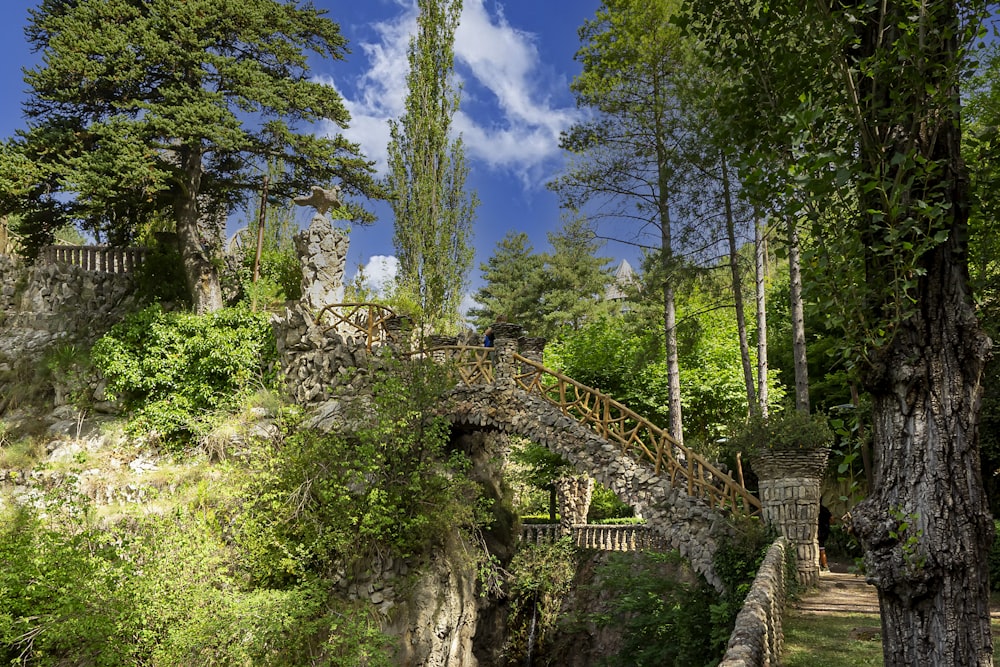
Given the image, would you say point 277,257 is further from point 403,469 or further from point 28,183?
point 403,469

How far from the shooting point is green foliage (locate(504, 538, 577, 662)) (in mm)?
16016

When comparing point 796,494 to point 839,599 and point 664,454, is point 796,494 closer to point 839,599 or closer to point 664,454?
point 839,599

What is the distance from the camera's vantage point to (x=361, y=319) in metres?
17.3

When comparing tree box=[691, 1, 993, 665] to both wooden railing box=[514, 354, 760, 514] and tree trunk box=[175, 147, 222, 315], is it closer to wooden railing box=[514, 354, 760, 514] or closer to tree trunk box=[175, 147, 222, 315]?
wooden railing box=[514, 354, 760, 514]

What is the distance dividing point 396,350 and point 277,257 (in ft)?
21.6

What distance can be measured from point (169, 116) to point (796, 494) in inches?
605

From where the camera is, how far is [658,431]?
37.6 ft

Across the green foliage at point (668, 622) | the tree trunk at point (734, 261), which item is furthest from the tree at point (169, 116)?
the green foliage at point (668, 622)

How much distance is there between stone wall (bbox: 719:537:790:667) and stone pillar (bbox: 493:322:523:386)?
6768mm

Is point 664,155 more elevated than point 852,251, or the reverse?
point 664,155

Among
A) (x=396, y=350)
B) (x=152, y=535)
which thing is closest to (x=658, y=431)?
(x=396, y=350)

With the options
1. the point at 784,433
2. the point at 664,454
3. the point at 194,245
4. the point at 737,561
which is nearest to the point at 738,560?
the point at 737,561

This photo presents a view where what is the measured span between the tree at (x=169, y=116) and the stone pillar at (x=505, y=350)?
6.74 meters

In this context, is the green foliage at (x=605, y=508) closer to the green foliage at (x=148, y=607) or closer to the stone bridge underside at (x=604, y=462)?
the stone bridge underside at (x=604, y=462)
